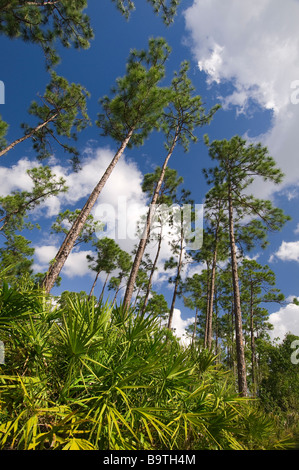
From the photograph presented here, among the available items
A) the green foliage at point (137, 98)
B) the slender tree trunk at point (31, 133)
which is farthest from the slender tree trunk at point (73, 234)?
the slender tree trunk at point (31, 133)

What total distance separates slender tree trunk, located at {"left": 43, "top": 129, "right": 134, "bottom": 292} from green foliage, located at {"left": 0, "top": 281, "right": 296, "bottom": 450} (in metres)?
3.39

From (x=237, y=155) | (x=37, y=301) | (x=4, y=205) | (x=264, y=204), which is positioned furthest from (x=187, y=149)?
(x=4, y=205)

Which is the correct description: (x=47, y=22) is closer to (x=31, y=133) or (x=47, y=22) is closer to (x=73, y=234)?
(x=31, y=133)

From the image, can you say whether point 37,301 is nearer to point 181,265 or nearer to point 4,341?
point 4,341

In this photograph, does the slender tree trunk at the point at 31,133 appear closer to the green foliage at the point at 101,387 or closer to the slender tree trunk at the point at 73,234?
the slender tree trunk at the point at 73,234

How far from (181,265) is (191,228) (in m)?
3.55

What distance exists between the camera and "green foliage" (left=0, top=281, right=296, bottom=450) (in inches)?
68.9

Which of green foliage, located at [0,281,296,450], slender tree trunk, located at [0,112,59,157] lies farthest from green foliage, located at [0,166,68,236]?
green foliage, located at [0,281,296,450]

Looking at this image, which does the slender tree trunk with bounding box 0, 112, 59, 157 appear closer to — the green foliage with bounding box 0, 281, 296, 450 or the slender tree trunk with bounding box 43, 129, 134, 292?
the slender tree trunk with bounding box 43, 129, 134, 292

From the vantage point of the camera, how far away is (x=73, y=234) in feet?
22.1

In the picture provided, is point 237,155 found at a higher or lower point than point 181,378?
higher

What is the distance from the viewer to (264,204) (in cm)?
1105

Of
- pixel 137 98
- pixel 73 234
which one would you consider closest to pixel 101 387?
pixel 73 234

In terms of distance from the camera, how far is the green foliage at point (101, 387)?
68.9 inches
